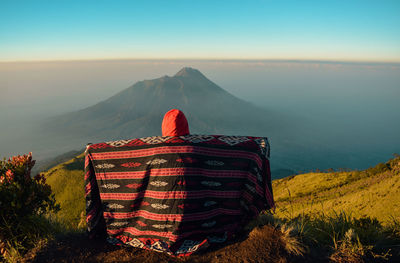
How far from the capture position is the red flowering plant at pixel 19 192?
13.2 ft

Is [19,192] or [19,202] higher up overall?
[19,192]

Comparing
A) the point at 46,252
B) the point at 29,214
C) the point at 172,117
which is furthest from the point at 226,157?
the point at 29,214

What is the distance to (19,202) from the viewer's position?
163 inches

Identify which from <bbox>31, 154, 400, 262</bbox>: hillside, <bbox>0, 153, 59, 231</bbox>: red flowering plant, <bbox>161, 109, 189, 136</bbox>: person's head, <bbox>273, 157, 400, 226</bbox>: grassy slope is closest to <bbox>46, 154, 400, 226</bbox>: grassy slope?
<bbox>273, 157, 400, 226</bbox>: grassy slope

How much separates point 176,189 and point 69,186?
43244 millimetres

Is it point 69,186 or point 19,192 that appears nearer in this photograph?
point 19,192

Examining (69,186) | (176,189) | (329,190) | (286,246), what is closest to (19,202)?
(176,189)

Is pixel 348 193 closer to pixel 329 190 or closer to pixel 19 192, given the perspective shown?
pixel 329 190

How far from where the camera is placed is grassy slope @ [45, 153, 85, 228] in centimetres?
3359

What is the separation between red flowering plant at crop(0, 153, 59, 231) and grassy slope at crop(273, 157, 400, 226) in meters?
4.92

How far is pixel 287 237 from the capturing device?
3.81m

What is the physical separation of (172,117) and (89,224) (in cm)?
262

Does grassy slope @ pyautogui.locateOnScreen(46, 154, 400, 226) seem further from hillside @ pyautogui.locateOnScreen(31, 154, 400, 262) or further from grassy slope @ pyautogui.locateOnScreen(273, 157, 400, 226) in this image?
hillside @ pyautogui.locateOnScreen(31, 154, 400, 262)

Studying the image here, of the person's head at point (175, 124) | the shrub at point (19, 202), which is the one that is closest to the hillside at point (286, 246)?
the shrub at point (19, 202)
